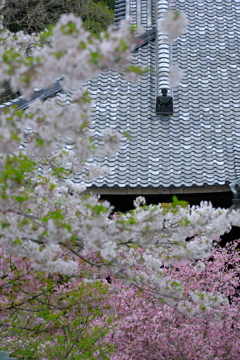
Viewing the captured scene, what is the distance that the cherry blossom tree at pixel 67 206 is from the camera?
2783mm

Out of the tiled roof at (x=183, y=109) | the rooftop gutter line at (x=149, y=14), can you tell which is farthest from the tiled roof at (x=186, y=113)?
the rooftop gutter line at (x=149, y=14)

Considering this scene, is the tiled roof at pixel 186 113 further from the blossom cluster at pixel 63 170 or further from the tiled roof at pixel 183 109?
the blossom cluster at pixel 63 170

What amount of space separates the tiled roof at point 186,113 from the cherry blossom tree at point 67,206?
364 cm

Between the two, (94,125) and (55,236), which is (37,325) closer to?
(55,236)

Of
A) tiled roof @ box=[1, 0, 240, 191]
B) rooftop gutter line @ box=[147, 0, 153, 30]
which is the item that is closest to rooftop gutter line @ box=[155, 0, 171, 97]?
tiled roof @ box=[1, 0, 240, 191]

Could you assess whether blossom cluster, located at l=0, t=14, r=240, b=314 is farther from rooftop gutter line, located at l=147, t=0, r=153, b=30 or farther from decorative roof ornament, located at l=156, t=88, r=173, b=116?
rooftop gutter line, located at l=147, t=0, r=153, b=30

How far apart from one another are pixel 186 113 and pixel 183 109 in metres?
0.14

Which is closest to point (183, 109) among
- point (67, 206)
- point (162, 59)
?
point (162, 59)

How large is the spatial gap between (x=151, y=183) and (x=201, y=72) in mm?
3261

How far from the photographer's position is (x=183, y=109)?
986cm

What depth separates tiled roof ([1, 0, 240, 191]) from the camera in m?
8.57

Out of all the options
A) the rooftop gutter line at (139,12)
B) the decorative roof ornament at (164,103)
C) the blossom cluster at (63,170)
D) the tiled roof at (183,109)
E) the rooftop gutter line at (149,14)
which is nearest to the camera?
the blossom cluster at (63,170)

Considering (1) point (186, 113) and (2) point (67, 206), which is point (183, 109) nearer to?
(1) point (186, 113)

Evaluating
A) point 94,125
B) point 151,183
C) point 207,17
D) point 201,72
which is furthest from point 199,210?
point 207,17
